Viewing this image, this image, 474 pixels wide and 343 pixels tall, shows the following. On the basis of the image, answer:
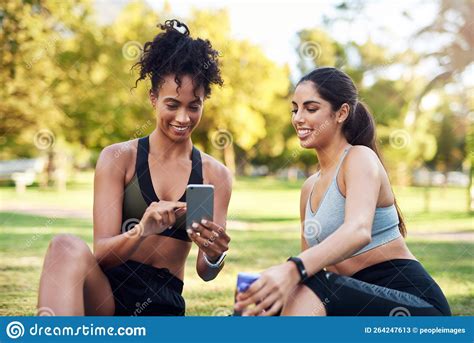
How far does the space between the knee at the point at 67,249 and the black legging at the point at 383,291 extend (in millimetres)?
835

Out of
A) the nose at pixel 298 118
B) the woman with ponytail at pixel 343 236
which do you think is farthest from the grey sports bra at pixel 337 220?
the nose at pixel 298 118

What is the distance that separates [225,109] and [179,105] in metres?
5.86

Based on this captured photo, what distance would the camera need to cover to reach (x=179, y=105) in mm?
2609

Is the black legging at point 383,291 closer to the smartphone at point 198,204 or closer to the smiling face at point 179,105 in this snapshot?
the smartphone at point 198,204

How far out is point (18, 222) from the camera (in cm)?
895

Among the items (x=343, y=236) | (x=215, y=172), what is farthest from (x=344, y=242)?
(x=215, y=172)

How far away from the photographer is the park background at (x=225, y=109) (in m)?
5.27

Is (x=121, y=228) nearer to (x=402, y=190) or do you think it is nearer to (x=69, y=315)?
(x=69, y=315)

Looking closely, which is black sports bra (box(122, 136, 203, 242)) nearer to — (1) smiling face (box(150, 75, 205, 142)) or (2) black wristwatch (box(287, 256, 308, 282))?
(1) smiling face (box(150, 75, 205, 142))

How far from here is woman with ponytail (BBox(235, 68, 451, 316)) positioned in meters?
1.99

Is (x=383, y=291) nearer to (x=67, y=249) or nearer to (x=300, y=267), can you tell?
(x=300, y=267)

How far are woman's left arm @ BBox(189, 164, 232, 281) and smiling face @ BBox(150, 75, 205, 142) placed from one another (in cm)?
26

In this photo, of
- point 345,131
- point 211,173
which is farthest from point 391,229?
point 211,173

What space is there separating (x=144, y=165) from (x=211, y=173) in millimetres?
317
